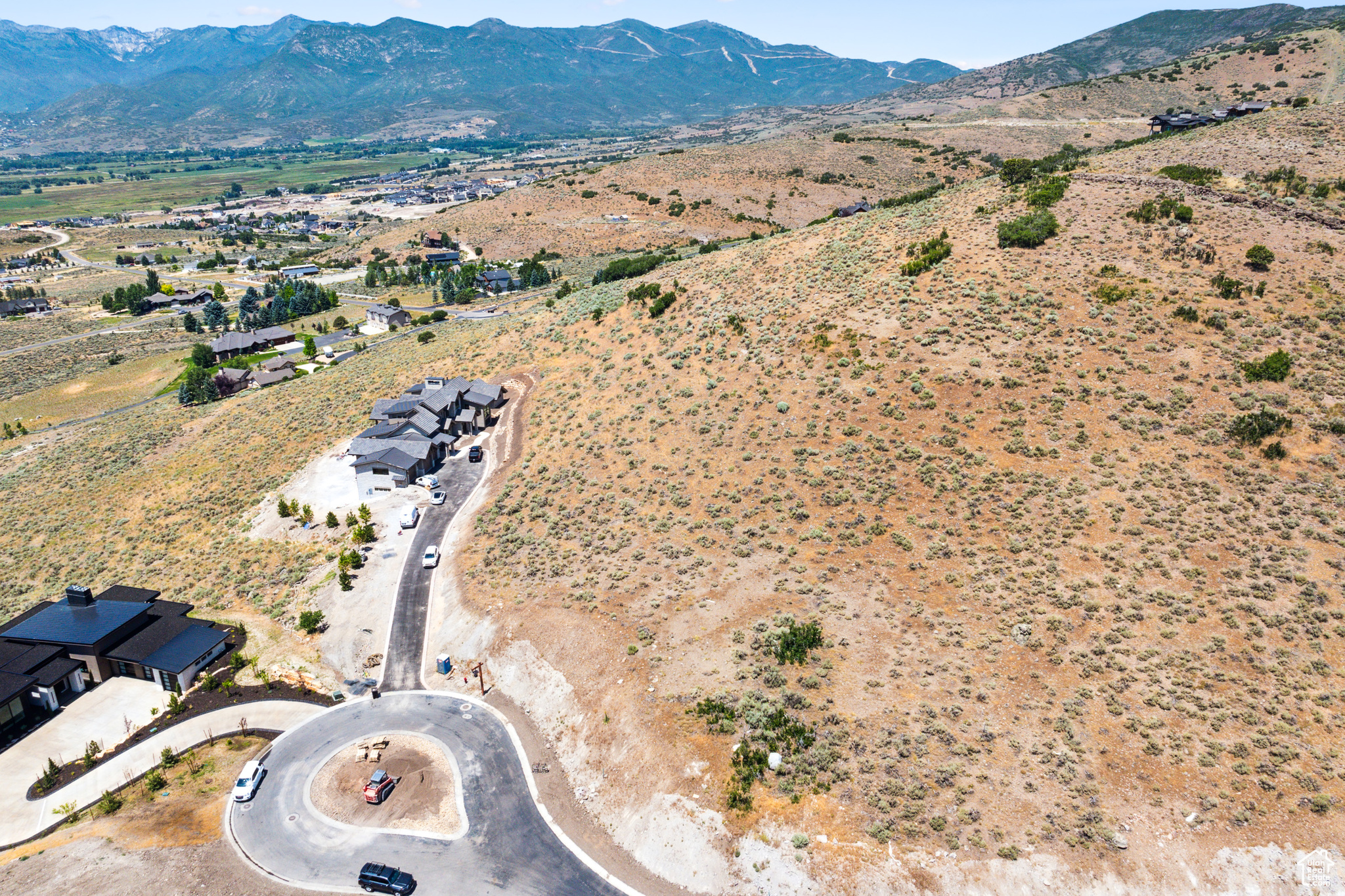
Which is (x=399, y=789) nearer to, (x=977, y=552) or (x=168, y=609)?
(x=168, y=609)

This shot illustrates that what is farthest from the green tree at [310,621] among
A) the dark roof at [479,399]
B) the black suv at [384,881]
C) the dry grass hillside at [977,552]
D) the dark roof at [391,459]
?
the dark roof at [479,399]

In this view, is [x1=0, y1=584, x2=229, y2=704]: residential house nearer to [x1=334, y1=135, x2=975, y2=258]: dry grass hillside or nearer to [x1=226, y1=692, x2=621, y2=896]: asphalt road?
[x1=226, y1=692, x2=621, y2=896]: asphalt road

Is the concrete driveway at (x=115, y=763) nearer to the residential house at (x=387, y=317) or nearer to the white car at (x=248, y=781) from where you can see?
the white car at (x=248, y=781)

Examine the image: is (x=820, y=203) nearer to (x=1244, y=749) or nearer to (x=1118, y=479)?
(x=1118, y=479)

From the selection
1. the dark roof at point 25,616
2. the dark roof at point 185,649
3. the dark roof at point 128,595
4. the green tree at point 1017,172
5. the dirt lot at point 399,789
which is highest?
the green tree at point 1017,172

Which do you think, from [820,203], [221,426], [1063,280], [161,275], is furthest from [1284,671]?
[161,275]

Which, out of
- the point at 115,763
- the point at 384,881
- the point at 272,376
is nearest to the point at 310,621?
the point at 115,763
